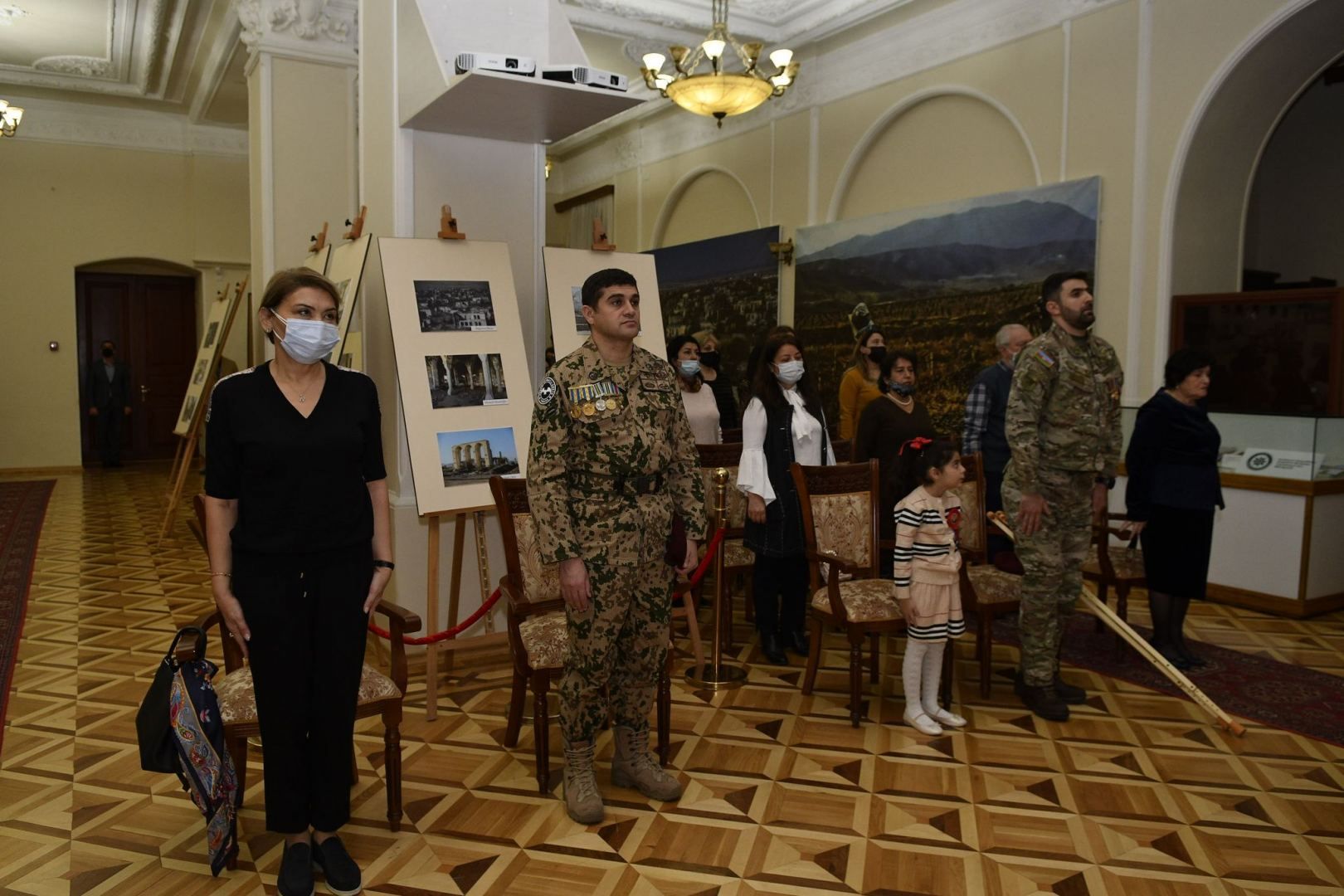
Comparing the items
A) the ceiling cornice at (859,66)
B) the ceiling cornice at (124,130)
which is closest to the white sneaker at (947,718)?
the ceiling cornice at (859,66)

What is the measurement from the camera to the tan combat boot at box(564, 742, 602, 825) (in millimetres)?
3090

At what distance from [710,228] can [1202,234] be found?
536 centimetres

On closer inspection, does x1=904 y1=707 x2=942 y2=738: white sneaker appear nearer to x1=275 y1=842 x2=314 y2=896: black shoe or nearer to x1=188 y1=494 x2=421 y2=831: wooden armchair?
x1=188 y1=494 x2=421 y2=831: wooden armchair

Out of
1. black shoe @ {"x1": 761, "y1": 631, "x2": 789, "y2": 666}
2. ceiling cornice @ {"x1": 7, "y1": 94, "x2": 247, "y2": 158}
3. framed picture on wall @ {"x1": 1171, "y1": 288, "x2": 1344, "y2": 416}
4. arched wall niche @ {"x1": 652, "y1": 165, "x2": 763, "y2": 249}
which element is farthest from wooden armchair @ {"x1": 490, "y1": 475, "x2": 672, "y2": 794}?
ceiling cornice @ {"x1": 7, "y1": 94, "x2": 247, "y2": 158}

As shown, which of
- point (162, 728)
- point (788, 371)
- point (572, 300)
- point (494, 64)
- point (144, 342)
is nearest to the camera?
point (162, 728)

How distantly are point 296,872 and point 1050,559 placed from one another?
2.93m

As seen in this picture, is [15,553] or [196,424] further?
[196,424]

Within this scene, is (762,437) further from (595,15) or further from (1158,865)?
(595,15)

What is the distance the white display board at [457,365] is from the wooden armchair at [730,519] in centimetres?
103

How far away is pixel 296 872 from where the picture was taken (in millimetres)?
2627

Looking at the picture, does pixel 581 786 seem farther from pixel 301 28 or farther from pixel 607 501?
pixel 301 28

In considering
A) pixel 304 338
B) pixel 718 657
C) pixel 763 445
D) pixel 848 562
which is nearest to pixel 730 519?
pixel 763 445

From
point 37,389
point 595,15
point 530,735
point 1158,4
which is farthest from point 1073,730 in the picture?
point 37,389

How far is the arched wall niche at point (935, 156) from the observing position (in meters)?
7.18
